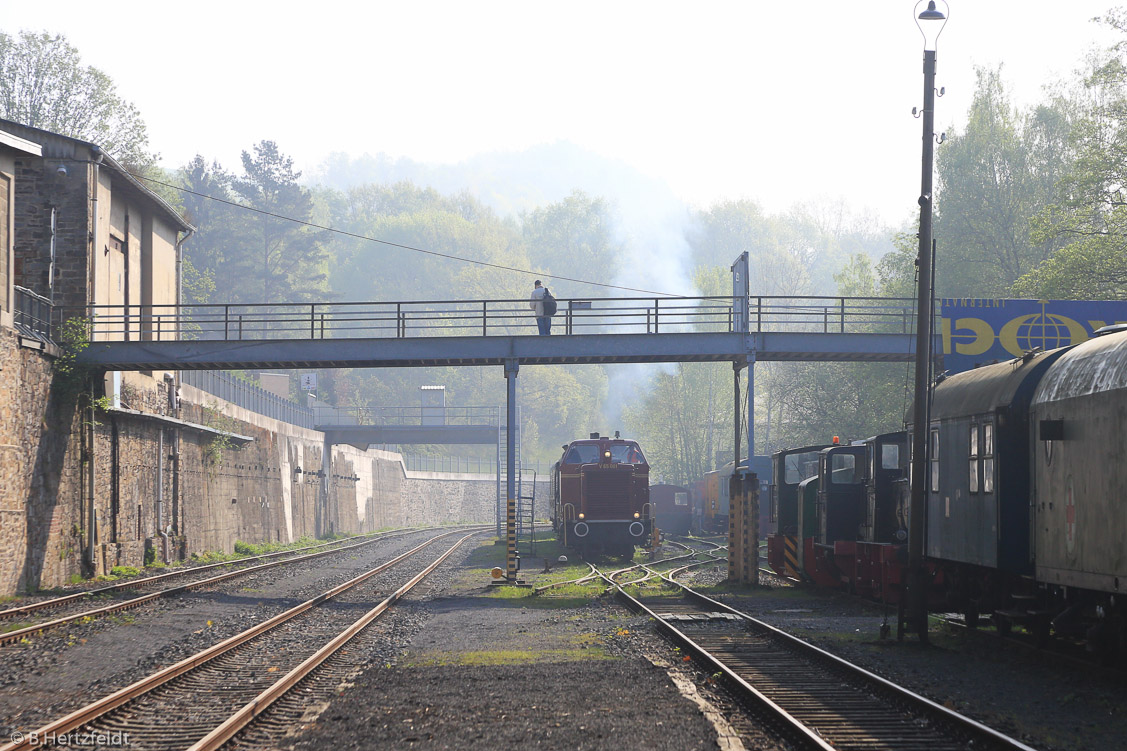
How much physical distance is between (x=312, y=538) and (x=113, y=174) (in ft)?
81.5

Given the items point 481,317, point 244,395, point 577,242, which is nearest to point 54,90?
point 244,395

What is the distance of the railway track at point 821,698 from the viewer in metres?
7.96

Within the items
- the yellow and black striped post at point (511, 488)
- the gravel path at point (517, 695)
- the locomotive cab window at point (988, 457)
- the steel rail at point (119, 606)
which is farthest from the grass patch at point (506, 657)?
the yellow and black striped post at point (511, 488)

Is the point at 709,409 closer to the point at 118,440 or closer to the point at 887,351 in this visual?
the point at 887,351

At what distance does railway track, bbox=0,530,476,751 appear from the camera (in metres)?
8.08

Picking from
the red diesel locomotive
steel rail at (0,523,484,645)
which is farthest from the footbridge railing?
steel rail at (0,523,484,645)

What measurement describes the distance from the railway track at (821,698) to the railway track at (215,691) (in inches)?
175

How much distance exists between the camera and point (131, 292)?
2977 centimetres

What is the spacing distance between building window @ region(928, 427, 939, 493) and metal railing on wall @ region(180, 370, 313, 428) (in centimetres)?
2578

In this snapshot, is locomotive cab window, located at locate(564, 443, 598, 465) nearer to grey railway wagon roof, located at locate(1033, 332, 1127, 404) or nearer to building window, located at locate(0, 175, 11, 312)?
building window, located at locate(0, 175, 11, 312)

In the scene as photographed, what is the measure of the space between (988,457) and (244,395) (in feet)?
110

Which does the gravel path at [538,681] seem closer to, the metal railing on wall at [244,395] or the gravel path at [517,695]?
the gravel path at [517,695]

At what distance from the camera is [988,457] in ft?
41.5

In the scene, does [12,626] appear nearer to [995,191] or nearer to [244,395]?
[244,395]
